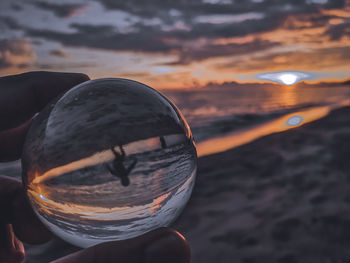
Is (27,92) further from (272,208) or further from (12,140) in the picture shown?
(272,208)

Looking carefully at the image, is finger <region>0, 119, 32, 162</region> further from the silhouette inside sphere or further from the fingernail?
the fingernail

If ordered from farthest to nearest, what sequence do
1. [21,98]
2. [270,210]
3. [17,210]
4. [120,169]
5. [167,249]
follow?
[270,210] → [17,210] → [21,98] → [167,249] → [120,169]

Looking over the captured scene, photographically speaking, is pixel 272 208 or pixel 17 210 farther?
pixel 272 208

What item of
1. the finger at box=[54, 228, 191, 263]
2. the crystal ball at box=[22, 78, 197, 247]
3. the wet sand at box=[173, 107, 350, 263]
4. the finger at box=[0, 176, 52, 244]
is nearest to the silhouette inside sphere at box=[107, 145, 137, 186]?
the crystal ball at box=[22, 78, 197, 247]

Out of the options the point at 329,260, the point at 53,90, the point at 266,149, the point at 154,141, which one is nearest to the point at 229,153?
the point at 266,149

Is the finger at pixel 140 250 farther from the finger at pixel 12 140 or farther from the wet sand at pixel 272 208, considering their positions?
the wet sand at pixel 272 208

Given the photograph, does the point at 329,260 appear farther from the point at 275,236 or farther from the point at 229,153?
the point at 229,153

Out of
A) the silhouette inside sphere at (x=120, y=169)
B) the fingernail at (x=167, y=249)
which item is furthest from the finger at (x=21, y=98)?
the fingernail at (x=167, y=249)

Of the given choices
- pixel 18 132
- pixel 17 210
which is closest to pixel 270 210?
pixel 17 210
